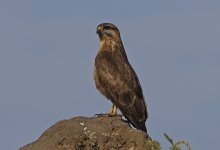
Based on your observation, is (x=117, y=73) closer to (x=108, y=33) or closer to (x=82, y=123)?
(x=108, y=33)

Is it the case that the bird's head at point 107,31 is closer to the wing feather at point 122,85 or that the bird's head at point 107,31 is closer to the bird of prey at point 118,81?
the bird of prey at point 118,81

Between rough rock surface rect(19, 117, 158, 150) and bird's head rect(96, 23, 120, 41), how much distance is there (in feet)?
19.2

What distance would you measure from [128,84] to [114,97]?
424mm

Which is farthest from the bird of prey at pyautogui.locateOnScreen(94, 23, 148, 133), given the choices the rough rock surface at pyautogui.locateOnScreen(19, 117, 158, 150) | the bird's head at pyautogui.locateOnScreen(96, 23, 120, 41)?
the rough rock surface at pyautogui.locateOnScreen(19, 117, 158, 150)

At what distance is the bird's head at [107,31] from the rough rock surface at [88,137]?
585 centimetres

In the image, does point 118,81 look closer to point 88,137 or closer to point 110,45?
point 110,45

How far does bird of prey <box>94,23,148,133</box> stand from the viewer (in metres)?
13.9

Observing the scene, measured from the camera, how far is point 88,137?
9.79 m

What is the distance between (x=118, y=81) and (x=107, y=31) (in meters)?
1.87

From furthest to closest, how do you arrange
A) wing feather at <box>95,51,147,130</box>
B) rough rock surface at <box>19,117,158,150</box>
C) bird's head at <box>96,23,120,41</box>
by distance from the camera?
1. bird's head at <box>96,23,120,41</box>
2. wing feather at <box>95,51,147,130</box>
3. rough rock surface at <box>19,117,158,150</box>

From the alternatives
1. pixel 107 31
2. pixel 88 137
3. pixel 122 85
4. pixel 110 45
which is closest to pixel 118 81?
pixel 122 85

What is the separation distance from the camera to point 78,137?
31.6 ft

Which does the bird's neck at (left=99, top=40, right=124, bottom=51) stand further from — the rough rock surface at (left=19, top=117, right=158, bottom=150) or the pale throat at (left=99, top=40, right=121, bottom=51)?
the rough rock surface at (left=19, top=117, right=158, bottom=150)

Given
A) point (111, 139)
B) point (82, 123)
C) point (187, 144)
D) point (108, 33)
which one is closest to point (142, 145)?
point (111, 139)
